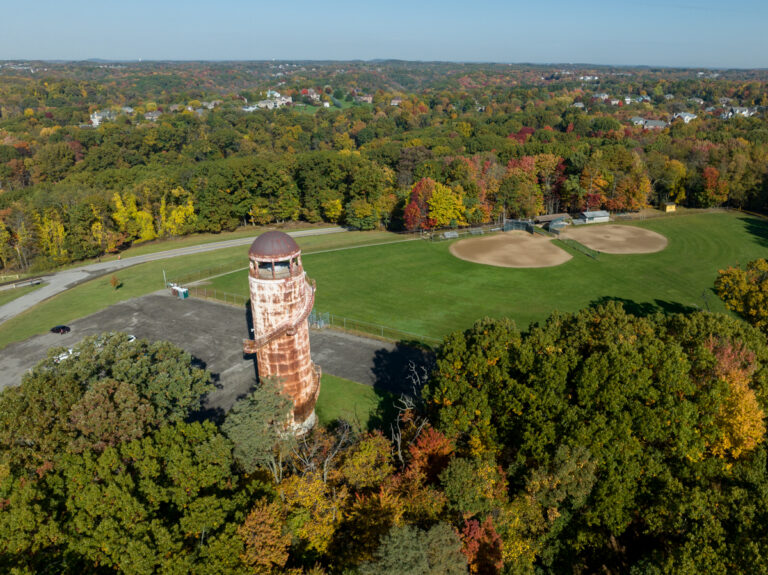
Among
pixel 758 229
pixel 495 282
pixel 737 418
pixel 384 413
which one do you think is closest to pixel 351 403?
pixel 384 413

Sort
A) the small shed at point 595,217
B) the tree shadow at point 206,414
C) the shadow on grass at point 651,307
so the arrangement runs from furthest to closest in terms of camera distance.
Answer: the small shed at point 595,217, the shadow on grass at point 651,307, the tree shadow at point 206,414

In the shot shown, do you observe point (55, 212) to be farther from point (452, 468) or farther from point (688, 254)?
point (688, 254)

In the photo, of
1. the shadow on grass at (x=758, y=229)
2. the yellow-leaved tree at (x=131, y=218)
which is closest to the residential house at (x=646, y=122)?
the shadow on grass at (x=758, y=229)

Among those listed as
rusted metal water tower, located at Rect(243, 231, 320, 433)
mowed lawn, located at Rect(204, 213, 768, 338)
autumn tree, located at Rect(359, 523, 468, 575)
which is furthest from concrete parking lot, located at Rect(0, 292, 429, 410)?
autumn tree, located at Rect(359, 523, 468, 575)

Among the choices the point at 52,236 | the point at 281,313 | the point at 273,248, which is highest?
the point at 273,248

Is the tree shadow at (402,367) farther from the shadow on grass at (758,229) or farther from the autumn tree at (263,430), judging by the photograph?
the shadow on grass at (758,229)

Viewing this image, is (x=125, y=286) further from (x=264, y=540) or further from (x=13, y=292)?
(x=264, y=540)

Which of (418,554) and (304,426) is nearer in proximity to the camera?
(418,554)
